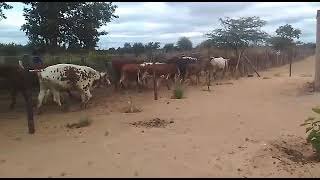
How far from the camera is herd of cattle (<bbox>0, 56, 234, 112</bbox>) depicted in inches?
433

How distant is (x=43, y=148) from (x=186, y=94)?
29.7ft

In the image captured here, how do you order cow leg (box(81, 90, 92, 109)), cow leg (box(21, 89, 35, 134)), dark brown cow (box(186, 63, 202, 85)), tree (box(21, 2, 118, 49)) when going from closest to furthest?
cow leg (box(21, 89, 35, 134)) < cow leg (box(81, 90, 92, 109)) < dark brown cow (box(186, 63, 202, 85)) < tree (box(21, 2, 118, 49))

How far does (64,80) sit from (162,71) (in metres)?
6.59

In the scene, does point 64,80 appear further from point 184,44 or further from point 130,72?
point 184,44

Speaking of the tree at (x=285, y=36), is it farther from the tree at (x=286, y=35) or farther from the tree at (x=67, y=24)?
the tree at (x=67, y=24)

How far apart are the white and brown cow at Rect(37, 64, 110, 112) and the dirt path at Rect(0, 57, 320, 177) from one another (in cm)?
50

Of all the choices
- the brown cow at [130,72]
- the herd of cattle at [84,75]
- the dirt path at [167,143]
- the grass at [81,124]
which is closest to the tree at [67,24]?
the herd of cattle at [84,75]

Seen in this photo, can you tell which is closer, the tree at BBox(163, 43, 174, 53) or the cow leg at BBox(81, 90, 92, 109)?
the cow leg at BBox(81, 90, 92, 109)

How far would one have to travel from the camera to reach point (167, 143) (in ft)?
26.5

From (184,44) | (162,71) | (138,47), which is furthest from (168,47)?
(162,71)

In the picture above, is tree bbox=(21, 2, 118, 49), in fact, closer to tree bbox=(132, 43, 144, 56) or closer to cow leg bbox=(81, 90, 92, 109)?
tree bbox=(132, 43, 144, 56)

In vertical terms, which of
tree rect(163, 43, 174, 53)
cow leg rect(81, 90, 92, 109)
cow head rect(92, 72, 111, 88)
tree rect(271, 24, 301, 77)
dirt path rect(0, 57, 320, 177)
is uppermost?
tree rect(271, 24, 301, 77)

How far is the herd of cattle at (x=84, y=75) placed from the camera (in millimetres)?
10986

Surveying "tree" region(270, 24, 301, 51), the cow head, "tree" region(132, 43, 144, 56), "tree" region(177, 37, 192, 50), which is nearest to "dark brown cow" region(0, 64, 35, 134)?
the cow head
